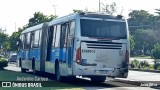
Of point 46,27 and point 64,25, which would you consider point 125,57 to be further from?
point 46,27

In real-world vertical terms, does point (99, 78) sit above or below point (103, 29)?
below

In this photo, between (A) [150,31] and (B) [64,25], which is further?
(A) [150,31]

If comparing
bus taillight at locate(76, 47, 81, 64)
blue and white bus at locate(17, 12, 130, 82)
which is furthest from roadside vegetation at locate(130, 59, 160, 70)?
bus taillight at locate(76, 47, 81, 64)

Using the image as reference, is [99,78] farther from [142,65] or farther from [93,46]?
[142,65]

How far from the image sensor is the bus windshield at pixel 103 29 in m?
18.7

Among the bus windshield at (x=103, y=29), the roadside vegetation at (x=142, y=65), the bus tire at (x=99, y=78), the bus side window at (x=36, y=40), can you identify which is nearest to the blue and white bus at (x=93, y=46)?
the bus windshield at (x=103, y=29)

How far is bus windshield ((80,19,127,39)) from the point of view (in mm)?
18734

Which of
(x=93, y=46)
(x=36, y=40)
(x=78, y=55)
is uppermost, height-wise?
(x=36, y=40)

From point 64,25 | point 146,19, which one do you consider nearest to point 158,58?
point 64,25

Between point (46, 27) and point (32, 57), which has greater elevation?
point (46, 27)

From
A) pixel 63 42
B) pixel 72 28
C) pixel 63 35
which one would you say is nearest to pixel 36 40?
pixel 63 35

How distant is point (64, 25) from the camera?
67.5 ft

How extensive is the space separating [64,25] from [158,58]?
20.8 m

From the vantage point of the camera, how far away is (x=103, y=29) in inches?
749
